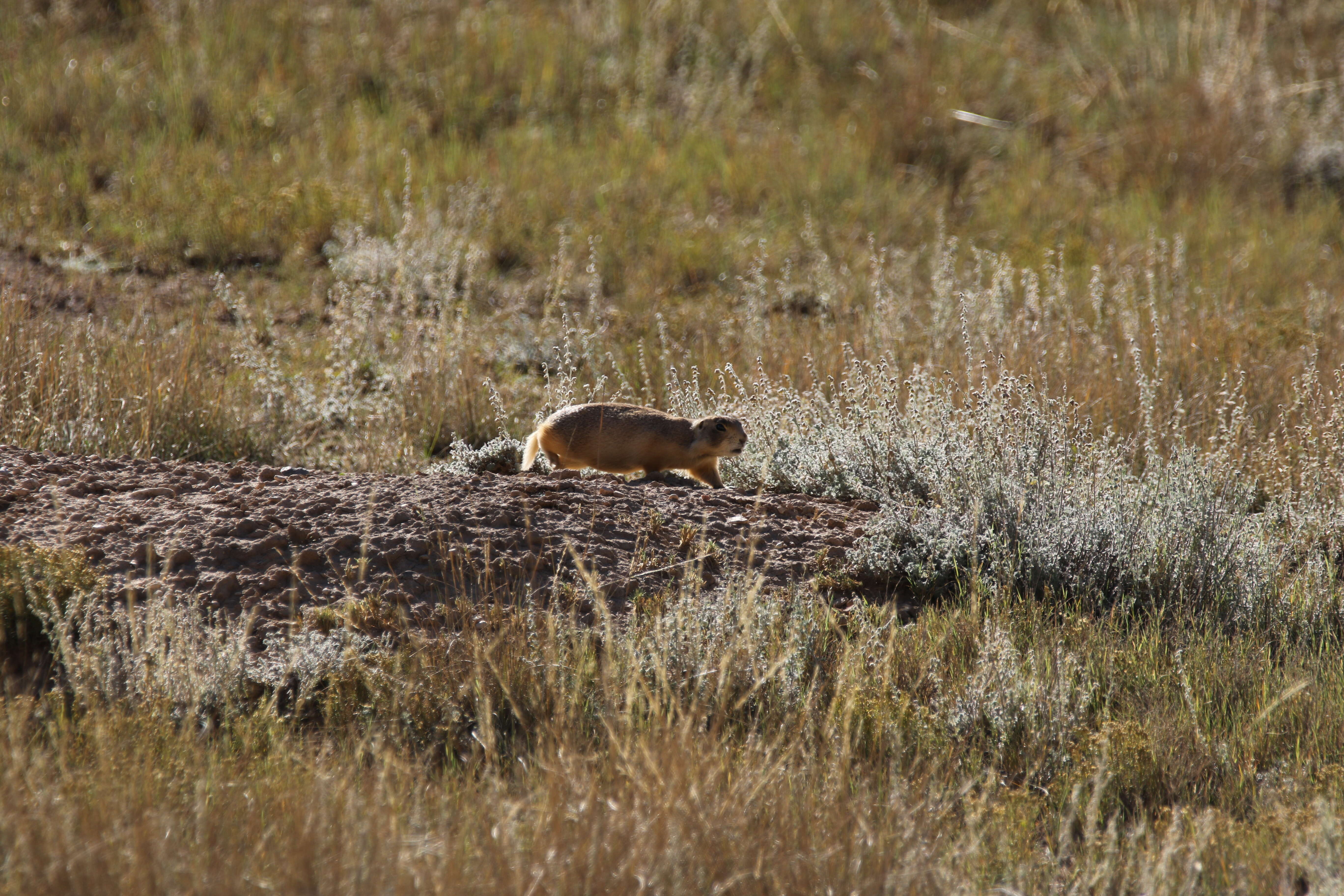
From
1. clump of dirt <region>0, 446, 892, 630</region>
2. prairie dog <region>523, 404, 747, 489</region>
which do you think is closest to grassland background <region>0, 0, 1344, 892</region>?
clump of dirt <region>0, 446, 892, 630</region>

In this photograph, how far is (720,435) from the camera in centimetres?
549

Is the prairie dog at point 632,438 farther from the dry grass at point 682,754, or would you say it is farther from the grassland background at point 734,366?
→ the dry grass at point 682,754

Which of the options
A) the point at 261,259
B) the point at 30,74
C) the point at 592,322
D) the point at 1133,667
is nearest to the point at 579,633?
the point at 1133,667

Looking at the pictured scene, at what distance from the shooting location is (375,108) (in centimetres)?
1204

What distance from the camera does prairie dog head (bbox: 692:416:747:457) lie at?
546 cm

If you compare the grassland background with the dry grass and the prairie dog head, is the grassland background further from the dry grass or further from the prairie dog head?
the prairie dog head

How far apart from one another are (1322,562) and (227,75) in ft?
35.7

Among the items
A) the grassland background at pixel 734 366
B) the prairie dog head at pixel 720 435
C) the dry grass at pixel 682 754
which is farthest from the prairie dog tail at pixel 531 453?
the dry grass at pixel 682 754

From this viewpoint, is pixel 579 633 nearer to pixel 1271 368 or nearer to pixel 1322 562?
pixel 1322 562

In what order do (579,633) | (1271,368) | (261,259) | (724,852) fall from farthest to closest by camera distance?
1. (261,259)
2. (1271,368)
3. (579,633)
4. (724,852)

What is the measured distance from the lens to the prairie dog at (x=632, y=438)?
18.0 ft

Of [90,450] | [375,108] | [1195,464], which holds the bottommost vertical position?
[90,450]

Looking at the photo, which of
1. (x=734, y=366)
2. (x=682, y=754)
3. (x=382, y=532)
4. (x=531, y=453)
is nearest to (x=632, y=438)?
(x=531, y=453)

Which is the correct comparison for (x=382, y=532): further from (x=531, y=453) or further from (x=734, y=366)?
(x=734, y=366)
